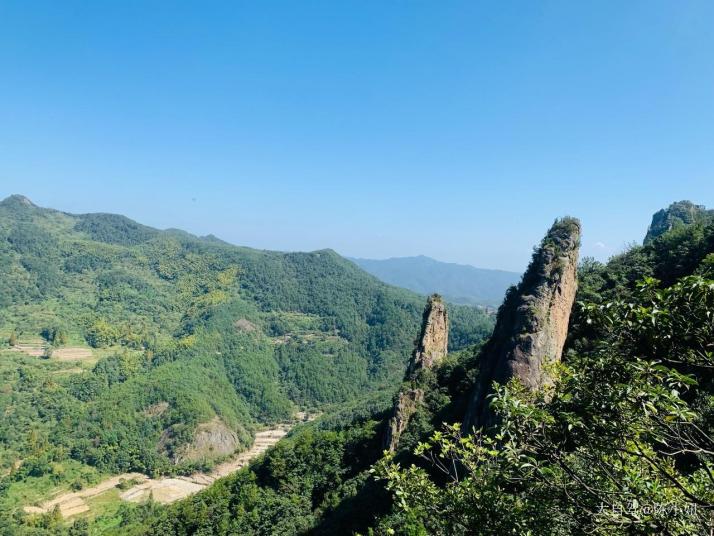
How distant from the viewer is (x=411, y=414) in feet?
139

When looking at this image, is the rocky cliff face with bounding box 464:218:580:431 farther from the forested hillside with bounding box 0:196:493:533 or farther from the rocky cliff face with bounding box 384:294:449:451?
the forested hillside with bounding box 0:196:493:533

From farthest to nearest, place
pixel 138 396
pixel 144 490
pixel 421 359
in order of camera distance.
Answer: pixel 138 396
pixel 144 490
pixel 421 359

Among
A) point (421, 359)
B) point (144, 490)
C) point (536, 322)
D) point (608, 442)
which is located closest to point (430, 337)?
point (421, 359)

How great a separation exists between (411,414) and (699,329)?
130 ft

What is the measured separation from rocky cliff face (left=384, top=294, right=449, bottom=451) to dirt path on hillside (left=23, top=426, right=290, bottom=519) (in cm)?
6649

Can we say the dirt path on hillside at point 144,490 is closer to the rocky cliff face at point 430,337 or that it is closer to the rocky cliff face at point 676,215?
the rocky cliff face at point 430,337

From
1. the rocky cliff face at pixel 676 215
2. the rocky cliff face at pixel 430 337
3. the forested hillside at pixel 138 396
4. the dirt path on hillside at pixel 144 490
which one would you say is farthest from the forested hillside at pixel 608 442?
the rocky cliff face at pixel 676 215

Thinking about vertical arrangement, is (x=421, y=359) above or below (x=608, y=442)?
below

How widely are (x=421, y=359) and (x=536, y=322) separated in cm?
2424

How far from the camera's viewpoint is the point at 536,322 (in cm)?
2839

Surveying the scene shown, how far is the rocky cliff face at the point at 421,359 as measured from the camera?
41.8 m

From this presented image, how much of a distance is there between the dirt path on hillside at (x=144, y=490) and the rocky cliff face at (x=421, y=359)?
66.5 metres

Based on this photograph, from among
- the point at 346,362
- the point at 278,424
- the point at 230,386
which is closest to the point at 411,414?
the point at 278,424

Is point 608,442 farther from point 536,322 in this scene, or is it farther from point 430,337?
point 430,337
